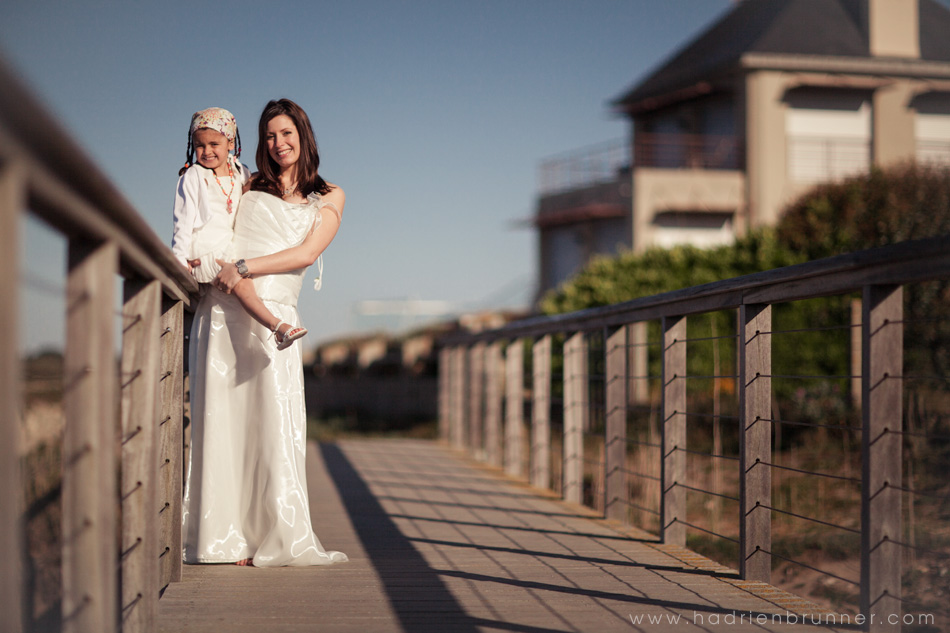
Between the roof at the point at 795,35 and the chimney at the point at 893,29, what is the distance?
14 centimetres

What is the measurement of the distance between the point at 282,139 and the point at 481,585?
72.7 inches

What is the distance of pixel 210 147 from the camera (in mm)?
3432

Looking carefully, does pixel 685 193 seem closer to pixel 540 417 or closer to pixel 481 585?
pixel 540 417

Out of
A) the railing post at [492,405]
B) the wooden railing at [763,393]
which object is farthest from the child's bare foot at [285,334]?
the railing post at [492,405]

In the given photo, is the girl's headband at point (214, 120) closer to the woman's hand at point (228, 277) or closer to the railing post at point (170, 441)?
the woman's hand at point (228, 277)

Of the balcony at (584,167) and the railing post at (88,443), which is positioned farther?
the balcony at (584,167)

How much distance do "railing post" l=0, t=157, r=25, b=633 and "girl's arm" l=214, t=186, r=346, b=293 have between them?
2160mm

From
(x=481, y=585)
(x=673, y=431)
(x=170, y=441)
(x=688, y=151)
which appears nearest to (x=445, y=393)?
(x=673, y=431)

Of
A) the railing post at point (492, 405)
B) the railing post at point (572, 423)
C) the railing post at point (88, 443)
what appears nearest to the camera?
the railing post at point (88, 443)

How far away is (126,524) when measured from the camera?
223 cm

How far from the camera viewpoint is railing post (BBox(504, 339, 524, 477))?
683 cm

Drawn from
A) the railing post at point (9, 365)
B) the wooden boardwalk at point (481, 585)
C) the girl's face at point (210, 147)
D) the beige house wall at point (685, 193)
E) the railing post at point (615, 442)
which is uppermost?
the beige house wall at point (685, 193)

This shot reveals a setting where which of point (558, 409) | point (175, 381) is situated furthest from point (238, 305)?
point (558, 409)

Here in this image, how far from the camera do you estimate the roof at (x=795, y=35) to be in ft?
66.1
